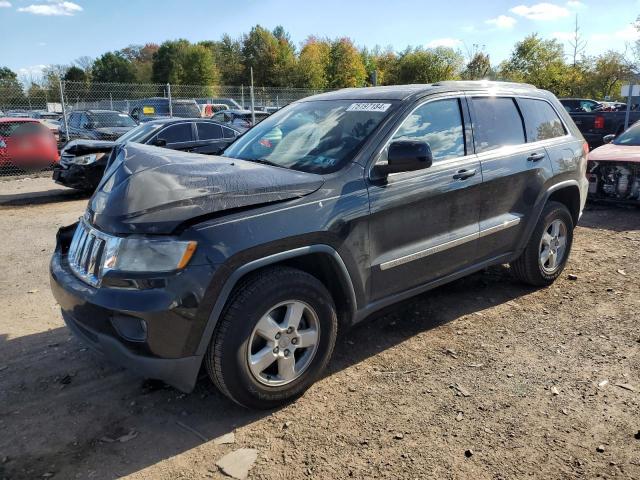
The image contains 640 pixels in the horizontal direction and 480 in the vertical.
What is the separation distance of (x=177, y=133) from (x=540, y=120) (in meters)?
7.11

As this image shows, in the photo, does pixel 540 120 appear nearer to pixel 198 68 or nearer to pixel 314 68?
pixel 314 68

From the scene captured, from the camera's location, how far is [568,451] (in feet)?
8.91

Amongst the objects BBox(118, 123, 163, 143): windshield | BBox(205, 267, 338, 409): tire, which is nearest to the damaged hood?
BBox(205, 267, 338, 409): tire

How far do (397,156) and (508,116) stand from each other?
175cm

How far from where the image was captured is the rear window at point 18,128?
1128cm

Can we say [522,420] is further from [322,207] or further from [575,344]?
[322,207]

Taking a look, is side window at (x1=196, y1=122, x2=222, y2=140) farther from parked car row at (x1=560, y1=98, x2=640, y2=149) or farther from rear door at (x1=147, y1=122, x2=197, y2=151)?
parked car row at (x1=560, y1=98, x2=640, y2=149)

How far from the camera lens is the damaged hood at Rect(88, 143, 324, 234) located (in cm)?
270

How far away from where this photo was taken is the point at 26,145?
11719 millimetres

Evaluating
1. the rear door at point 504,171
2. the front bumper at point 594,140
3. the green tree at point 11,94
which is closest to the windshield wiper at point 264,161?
the rear door at point 504,171

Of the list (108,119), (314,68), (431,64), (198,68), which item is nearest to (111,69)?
(198,68)

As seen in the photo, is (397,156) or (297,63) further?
(297,63)

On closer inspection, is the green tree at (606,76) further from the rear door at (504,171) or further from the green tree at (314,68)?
the rear door at (504,171)

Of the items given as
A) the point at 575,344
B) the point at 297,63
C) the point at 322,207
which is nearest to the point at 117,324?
the point at 322,207
